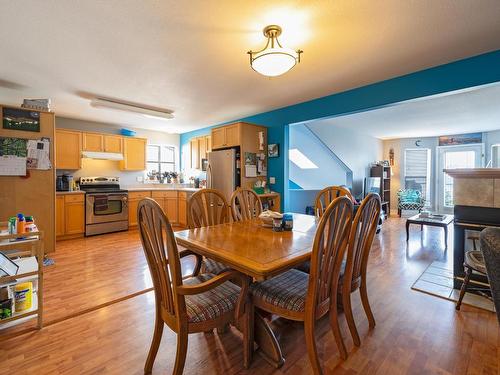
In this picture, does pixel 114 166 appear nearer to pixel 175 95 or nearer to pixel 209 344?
pixel 175 95

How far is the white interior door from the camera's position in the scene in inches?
251

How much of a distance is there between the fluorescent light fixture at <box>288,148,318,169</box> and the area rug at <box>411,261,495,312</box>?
3554 mm

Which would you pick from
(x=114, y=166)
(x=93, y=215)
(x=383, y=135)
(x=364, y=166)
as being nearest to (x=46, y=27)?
(x=93, y=215)

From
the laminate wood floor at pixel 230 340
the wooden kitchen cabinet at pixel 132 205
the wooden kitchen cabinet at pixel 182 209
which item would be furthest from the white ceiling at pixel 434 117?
the wooden kitchen cabinet at pixel 132 205

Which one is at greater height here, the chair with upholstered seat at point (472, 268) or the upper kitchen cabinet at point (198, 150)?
the upper kitchen cabinet at point (198, 150)

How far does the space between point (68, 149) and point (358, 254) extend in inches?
208

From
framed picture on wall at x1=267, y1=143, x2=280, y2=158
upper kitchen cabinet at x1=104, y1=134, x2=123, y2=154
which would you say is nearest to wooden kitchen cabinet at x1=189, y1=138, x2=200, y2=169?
upper kitchen cabinet at x1=104, y1=134, x2=123, y2=154

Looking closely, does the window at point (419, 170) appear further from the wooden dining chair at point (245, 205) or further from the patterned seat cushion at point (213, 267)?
the patterned seat cushion at point (213, 267)

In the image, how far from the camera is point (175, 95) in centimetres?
357

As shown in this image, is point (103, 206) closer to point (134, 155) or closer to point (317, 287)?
point (134, 155)

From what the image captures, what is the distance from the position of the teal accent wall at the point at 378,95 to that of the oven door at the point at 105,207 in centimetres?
306

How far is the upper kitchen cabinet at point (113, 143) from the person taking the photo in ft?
16.8

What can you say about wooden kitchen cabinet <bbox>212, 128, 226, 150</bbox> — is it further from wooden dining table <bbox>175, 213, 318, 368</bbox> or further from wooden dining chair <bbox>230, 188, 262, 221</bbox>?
wooden dining table <bbox>175, 213, 318, 368</bbox>

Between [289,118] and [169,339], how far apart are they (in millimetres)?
3543
